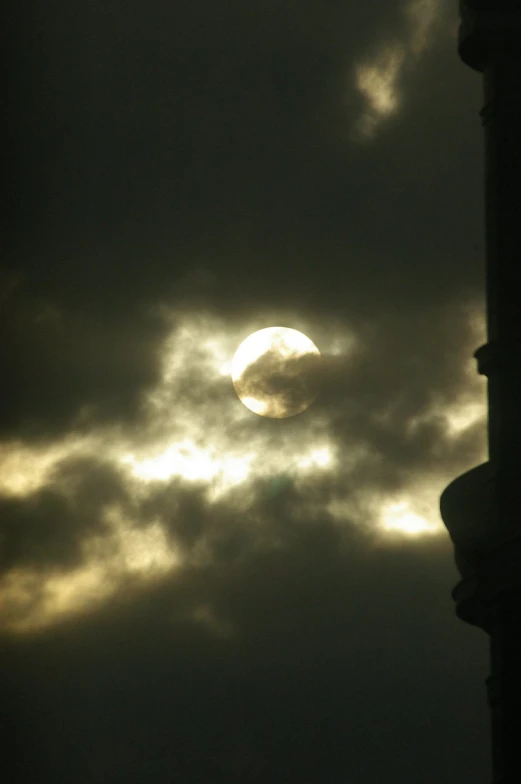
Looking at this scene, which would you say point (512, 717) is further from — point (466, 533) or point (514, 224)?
point (514, 224)

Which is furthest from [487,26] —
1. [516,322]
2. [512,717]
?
[512,717]

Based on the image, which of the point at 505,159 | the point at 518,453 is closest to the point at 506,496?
the point at 518,453

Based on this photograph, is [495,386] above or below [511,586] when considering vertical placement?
above

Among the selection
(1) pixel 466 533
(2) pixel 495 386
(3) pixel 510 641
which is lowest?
(3) pixel 510 641

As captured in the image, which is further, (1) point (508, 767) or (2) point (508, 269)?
(2) point (508, 269)

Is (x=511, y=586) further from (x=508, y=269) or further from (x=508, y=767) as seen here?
(x=508, y=269)

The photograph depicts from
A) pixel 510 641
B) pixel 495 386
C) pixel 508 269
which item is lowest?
pixel 510 641
